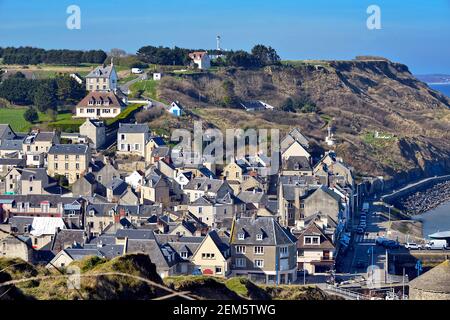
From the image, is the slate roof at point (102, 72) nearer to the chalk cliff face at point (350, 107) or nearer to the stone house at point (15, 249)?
the chalk cliff face at point (350, 107)

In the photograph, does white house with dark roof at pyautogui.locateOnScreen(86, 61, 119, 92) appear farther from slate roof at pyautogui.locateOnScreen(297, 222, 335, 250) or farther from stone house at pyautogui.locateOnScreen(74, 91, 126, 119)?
slate roof at pyautogui.locateOnScreen(297, 222, 335, 250)

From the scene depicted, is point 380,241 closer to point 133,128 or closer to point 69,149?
point 69,149

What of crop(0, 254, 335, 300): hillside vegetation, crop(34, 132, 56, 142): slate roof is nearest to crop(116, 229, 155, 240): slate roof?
crop(0, 254, 335, 300): hillside vegetation

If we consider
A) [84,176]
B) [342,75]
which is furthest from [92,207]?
[342,75]

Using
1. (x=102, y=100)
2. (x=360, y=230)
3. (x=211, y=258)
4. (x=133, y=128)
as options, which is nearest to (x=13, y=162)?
(x=133, y=128)

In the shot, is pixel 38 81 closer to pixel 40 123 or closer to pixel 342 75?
pixel 40 123

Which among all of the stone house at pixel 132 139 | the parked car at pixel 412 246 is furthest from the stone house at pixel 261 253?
the stone house at pixel 132 139

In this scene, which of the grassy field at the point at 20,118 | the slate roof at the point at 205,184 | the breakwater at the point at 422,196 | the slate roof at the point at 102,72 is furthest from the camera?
the slate roof at the point at 102,72
